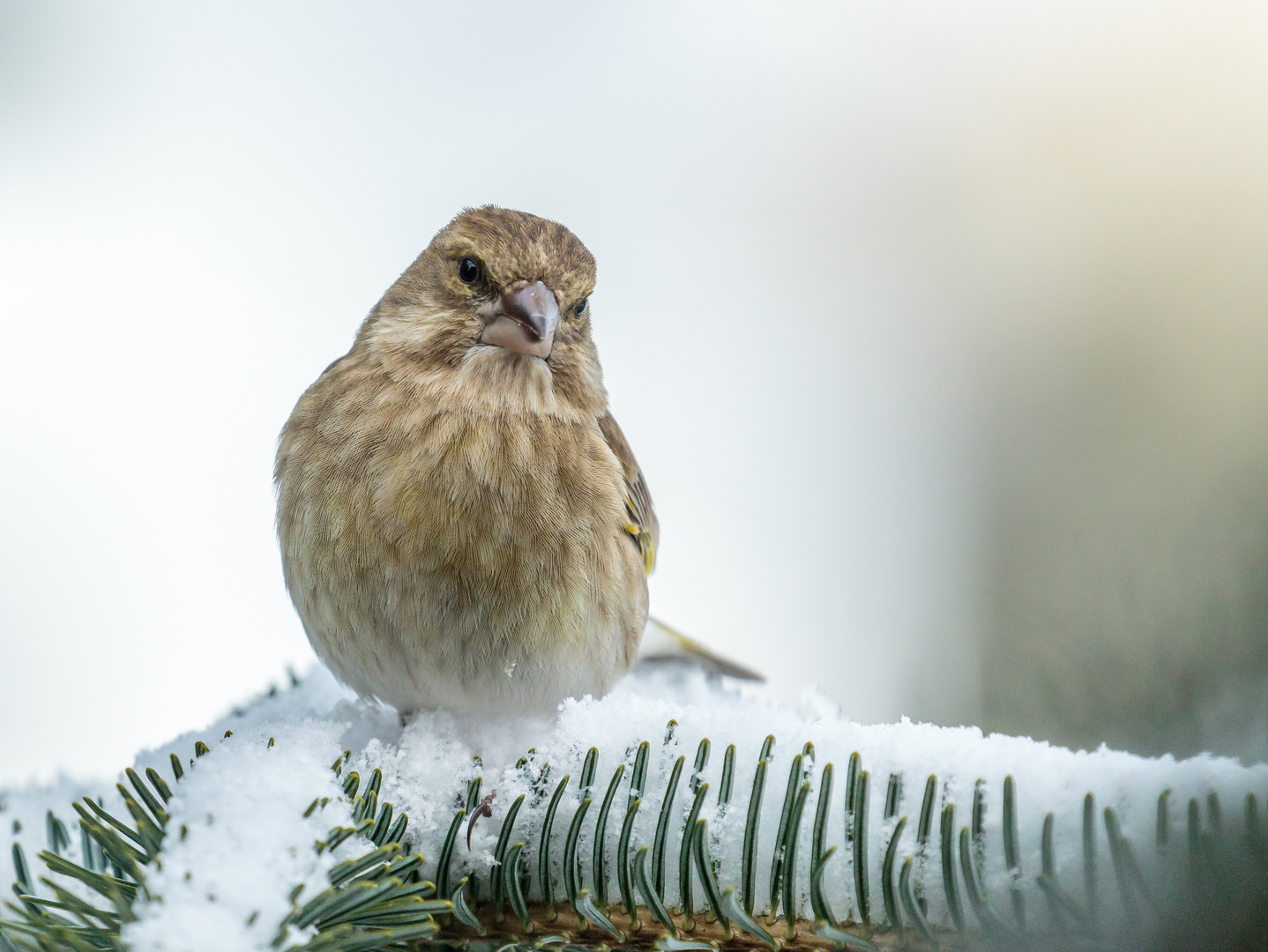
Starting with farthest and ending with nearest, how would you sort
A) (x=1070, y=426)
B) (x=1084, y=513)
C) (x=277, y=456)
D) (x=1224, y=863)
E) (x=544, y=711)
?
(x=1070, y=426) → (x=277, y=456) → (x=544, y=711) → (x=1084, y=513) → (x=1224, y=863)

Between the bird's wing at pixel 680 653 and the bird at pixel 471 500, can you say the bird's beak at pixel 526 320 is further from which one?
the bird's wing at pixel 680 653

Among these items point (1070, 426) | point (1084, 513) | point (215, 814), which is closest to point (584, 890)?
point (215, 814)

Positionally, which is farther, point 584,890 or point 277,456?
point 277,456

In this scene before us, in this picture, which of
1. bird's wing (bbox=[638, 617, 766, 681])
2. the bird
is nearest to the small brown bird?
the bird

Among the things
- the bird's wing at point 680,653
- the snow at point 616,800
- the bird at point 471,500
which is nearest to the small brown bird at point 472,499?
the bird at point 471,500

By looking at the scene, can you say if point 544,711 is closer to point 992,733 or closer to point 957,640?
point 957,640

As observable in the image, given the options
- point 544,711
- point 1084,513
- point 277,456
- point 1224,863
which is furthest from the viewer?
point 277,456

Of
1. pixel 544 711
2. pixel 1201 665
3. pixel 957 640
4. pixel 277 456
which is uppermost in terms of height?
pixel 277 456
